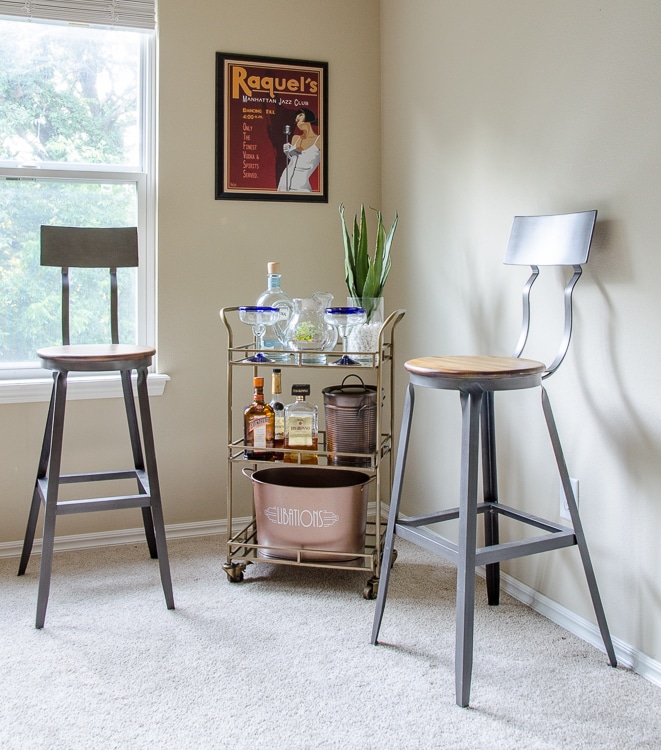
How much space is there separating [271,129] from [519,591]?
1906 mm

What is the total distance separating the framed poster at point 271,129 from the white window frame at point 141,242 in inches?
10.0

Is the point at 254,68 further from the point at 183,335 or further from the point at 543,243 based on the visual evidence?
the point at 543,243

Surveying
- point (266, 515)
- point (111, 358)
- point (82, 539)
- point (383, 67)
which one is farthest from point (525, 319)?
point (82, 539)

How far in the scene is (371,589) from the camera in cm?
230

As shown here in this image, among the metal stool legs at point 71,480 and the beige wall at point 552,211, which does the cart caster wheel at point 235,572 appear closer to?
the metal stool legs at point 71,480

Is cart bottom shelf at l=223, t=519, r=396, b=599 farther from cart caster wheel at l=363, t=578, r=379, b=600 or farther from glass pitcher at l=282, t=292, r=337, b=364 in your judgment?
glass pitcher at l=282, t=292, r=337, b=364

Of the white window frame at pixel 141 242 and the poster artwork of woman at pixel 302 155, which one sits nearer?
the white window frame at pixel 141 242

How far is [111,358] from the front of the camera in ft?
6.91

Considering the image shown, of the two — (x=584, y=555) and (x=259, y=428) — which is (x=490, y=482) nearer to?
(x=584, y=555)

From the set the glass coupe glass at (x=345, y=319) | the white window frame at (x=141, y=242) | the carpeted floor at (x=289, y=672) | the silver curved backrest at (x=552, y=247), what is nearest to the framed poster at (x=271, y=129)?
the white window frame at (x=141, y=242)

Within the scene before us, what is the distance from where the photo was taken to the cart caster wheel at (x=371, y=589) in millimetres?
2297

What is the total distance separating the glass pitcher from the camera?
2.36 m

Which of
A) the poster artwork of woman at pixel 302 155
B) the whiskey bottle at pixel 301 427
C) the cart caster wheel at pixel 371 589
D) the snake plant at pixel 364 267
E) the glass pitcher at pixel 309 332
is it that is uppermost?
the poster artwork of woman at pixel 302 155

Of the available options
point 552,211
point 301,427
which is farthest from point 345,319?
point 552,211
